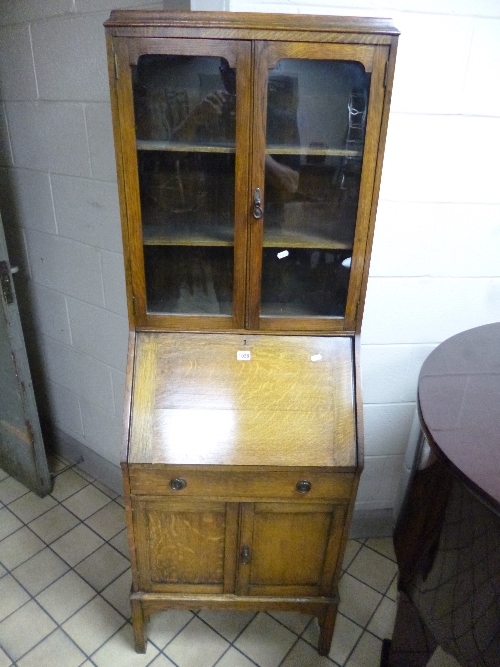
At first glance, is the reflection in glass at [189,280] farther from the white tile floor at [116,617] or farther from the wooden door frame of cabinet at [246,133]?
the white tile floor at [116,617]

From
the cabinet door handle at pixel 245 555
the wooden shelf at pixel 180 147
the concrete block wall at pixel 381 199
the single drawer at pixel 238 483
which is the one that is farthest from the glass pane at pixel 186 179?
the cabinet door handle at pixel 245 555

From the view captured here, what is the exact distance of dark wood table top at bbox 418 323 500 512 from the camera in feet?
3.23

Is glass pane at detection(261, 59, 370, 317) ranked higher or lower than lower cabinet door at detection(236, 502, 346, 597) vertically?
higher

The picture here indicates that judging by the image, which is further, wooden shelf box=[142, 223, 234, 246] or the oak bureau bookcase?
wooden shelf box=[142, 223, 234, 246]

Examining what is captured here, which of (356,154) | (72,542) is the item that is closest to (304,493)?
(356,154)

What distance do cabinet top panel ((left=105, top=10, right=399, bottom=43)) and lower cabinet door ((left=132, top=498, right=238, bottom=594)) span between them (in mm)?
1257

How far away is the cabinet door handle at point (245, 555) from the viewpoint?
1521 millimetres

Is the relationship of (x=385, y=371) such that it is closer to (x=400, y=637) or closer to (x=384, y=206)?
(x=384, y=206)

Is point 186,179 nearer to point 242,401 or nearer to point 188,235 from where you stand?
point 188,235

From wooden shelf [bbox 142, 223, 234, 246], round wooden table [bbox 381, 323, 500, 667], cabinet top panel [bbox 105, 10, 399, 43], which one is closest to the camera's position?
round wooden table [bbox 381, 323, 500, 667]

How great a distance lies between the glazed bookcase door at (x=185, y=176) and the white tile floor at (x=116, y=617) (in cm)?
116

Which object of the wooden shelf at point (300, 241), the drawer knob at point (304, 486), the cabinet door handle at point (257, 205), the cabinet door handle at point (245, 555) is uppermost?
the cabinet door handle at point (257, 205)

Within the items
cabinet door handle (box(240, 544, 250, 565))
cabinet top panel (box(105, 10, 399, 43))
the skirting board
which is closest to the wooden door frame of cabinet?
cabinet top panel (box(105, 10, 399, 43))

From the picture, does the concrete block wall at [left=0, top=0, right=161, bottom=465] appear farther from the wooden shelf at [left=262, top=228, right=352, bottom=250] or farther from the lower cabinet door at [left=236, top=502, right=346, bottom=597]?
the lower cabinet door at [left=236, top=502, right=346, bottom=597]
